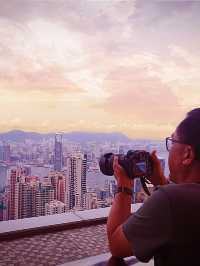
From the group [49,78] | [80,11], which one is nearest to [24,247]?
[49,78]

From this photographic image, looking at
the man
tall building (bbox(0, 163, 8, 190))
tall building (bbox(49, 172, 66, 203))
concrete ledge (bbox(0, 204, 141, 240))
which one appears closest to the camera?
the man

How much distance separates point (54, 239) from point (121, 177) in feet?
5.33

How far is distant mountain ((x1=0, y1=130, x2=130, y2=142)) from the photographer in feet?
8.75

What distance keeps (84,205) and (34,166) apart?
1.67 ft

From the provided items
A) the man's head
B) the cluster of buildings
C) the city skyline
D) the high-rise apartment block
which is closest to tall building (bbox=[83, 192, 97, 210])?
the cluster of buildings

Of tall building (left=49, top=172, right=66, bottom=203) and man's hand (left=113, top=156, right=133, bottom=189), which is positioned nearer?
man's hand (left=113, top=156, right=133, bottom=189)

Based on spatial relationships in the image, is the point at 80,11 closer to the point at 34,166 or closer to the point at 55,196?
the point at 34,166

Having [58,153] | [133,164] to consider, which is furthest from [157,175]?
[58,153]

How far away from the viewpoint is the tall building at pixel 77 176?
2576 millimetres

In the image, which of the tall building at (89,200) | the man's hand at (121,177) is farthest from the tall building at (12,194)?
the man's hand at (121,177)

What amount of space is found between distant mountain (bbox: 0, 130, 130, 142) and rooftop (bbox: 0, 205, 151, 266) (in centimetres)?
58

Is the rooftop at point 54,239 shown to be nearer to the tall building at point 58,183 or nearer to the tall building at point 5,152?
the tall building at point 58,183

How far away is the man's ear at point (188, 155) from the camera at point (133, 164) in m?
0.15

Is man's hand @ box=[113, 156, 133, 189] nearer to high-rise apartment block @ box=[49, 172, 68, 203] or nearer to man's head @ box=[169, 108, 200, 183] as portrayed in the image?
man's head @ box=[169, 108, 200, 183]
